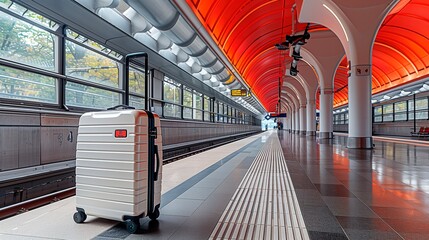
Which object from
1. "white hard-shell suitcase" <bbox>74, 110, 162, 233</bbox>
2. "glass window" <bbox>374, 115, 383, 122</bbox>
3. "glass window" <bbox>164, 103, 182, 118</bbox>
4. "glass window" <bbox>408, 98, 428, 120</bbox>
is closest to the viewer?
"white hard-shell suitcase" <bbox>74, 110, 162, 233</bbox>

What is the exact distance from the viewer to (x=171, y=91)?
12.8 meters

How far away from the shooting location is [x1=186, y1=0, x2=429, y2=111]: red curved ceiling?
31.4ft

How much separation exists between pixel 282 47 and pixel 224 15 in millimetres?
3417

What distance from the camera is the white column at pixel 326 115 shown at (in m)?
14.8

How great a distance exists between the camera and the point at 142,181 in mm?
2047

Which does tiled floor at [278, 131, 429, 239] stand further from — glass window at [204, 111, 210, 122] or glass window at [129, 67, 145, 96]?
glass window at [204, 111, 210, 122]

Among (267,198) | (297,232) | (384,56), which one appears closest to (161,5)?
(267,198)

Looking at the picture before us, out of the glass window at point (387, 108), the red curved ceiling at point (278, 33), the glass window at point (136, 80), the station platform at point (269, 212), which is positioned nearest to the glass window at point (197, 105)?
the red curved ceiling at point (278, 33)

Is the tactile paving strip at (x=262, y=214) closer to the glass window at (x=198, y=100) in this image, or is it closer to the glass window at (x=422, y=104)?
the glass window at (x=198, y=100)

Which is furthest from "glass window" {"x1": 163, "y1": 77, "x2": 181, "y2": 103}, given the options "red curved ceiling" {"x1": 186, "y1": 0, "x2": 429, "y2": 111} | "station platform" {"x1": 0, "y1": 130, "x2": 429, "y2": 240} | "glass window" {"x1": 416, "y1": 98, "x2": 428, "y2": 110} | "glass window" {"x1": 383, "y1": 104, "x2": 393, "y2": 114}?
"glass window" {"x1": 383, "y1": 104, "x2": 393, "y2": 114}

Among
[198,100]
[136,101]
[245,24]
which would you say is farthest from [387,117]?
[136,101]

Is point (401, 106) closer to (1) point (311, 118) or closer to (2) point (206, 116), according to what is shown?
(1) point (311, 118)

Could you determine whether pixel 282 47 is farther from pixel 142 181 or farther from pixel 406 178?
pixel 142 181

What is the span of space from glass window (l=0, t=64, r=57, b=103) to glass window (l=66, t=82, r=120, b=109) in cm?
51
